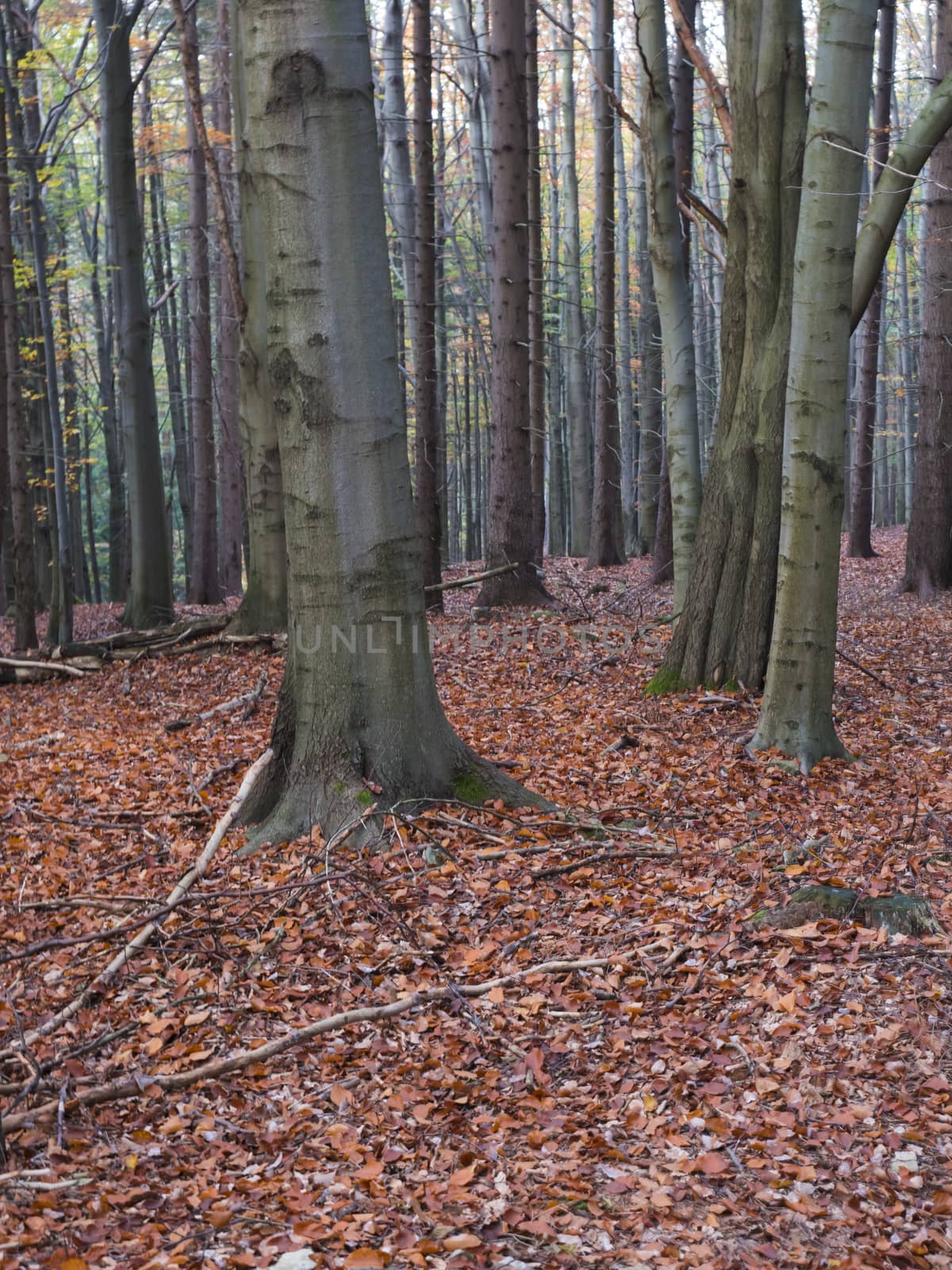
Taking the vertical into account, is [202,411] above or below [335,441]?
above

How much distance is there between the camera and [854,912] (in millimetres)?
4199

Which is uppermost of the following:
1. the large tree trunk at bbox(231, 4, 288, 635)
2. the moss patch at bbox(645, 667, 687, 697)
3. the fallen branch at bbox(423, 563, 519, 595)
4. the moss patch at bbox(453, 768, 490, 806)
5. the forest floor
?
the large tree trunk at bbox(231, 4, 288, 635)

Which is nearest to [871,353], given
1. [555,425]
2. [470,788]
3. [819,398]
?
[819,398]

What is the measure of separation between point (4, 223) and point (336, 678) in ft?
34.9

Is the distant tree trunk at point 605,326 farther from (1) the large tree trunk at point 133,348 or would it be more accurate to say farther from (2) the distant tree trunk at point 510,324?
(1) the large tree trunk at point 133,348

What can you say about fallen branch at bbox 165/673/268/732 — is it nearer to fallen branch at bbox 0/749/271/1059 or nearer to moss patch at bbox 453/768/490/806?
fallen branch at bbox 0/749/271/1059

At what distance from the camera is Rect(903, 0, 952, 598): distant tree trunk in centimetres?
1226

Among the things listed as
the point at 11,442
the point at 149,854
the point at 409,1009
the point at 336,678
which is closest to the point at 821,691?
the point at 336,678

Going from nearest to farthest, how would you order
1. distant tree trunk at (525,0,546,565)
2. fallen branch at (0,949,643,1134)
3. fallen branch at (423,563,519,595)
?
fallen branch at (0,949,643,1134), fallen branch at (423,563,519,595), distant tree trunk at (525,0,546,565)

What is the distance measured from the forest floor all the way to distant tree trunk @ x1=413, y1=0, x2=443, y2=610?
5.37 meters

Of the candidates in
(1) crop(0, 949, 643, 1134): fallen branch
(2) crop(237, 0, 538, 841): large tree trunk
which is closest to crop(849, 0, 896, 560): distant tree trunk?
(2) crop(237, 0, 538, 841): large tree trunk

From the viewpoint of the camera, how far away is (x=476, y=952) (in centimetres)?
423

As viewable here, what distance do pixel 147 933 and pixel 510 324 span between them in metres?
8.64

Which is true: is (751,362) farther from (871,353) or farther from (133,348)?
(871,353)
